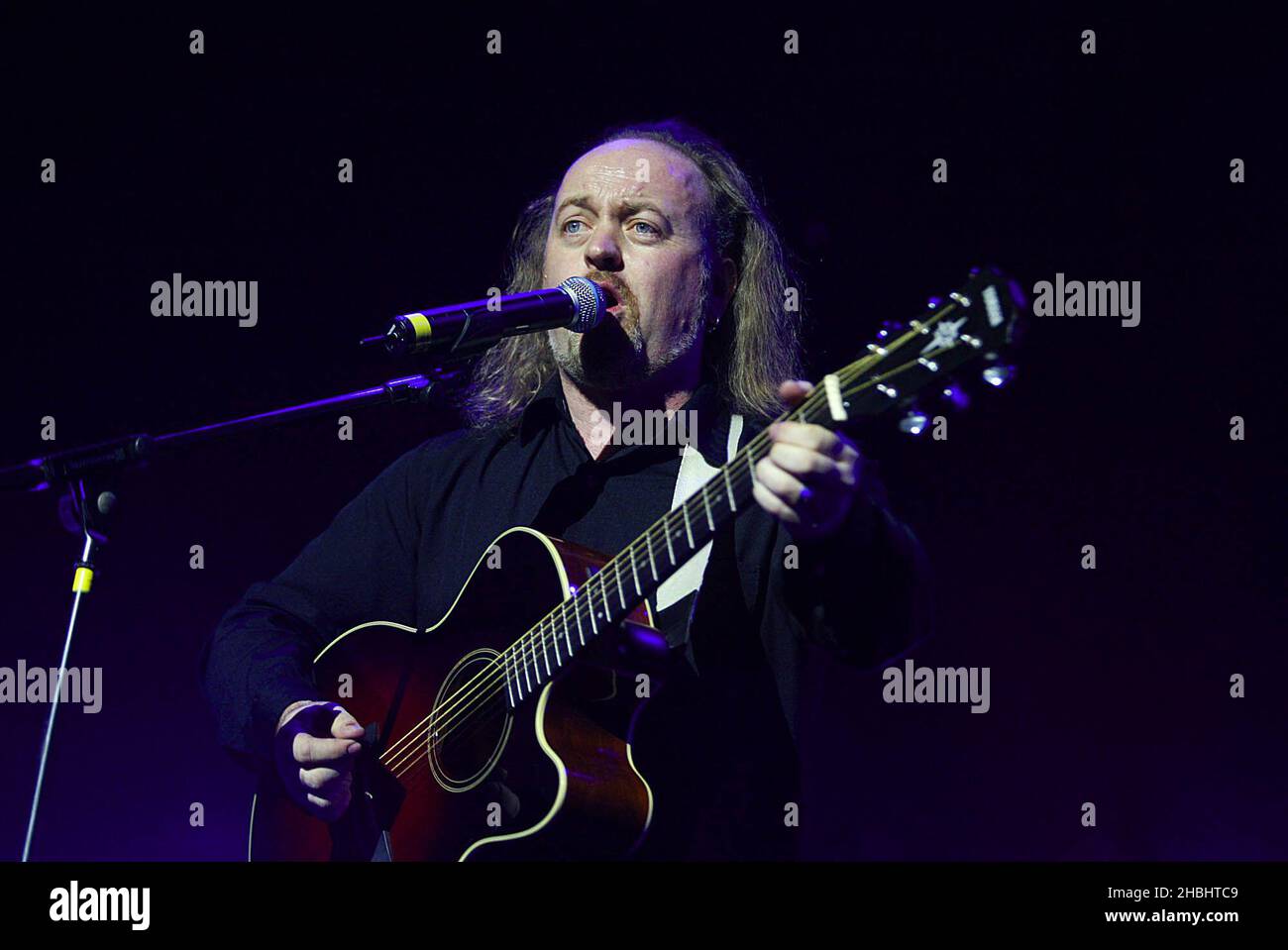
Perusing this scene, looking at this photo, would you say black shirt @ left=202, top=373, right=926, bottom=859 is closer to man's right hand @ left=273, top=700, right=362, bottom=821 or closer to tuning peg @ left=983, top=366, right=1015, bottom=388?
man's right hand @ left=273, top=700, right=362, bottom=821

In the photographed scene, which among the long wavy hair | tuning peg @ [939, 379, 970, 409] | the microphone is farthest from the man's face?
tuning peg @ [939, 379, 970, 409]

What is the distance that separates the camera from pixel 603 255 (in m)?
2.69

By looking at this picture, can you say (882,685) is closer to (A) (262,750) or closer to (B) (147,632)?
(A) (262,750)

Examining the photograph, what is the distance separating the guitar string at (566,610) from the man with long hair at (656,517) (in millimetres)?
82

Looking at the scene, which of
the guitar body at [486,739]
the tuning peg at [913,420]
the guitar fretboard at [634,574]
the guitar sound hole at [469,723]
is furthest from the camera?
the guitar sound hole at [469,723]

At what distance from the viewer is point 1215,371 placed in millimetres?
3461

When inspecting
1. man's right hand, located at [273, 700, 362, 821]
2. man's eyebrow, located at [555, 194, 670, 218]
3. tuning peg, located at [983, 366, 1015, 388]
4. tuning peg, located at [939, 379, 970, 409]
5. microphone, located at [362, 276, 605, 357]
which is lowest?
man's right hand, located at [273, 700, 362, 821]

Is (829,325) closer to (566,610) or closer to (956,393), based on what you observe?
(566,610)

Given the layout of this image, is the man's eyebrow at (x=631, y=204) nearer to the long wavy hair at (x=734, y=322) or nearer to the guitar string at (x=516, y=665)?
the long wavy hair at (x=734, y=322)

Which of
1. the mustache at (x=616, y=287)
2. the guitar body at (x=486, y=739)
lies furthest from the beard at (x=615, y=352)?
the guitar body at (x=486, y=739)

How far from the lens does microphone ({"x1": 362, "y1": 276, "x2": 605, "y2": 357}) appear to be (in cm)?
206

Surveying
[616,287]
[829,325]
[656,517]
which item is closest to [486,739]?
[656,517]

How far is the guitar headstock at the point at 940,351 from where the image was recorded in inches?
67.3

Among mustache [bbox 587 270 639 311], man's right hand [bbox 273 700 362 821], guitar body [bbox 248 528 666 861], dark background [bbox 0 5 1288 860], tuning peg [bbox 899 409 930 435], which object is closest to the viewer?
tuning peg [bbox 899 409 930 435]
